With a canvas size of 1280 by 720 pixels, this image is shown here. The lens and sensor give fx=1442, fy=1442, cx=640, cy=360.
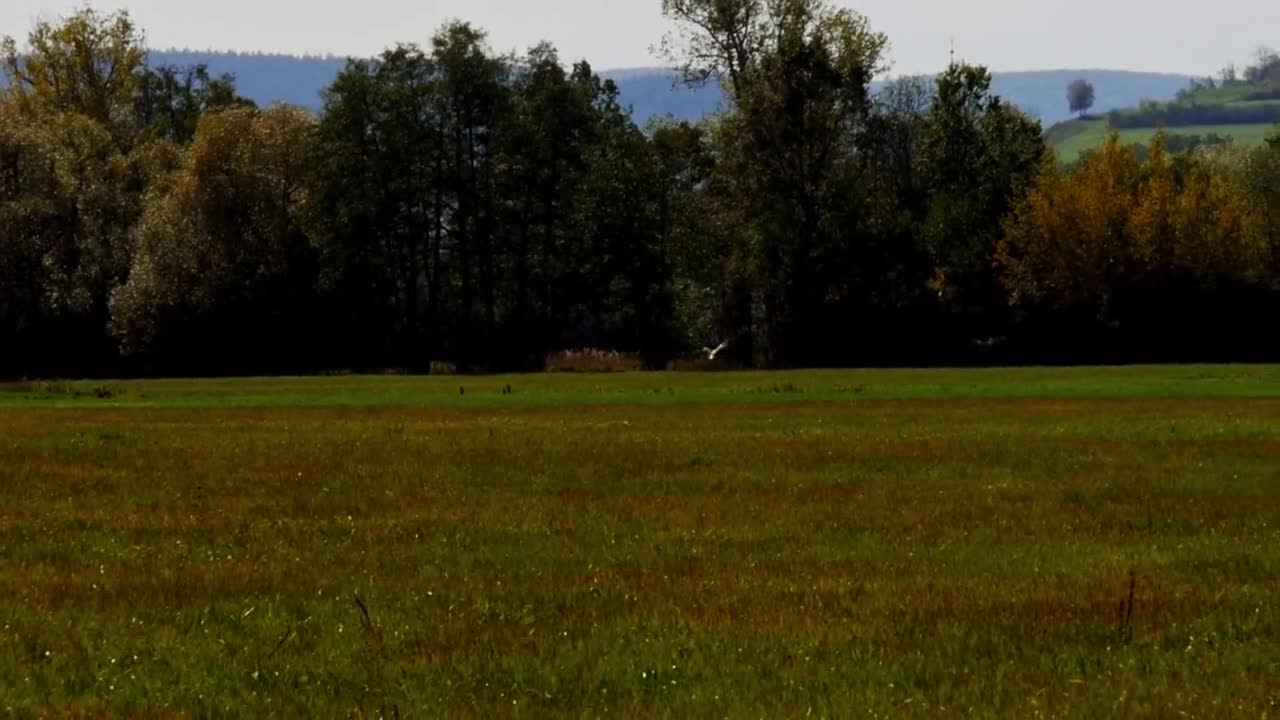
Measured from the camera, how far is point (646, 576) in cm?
1437

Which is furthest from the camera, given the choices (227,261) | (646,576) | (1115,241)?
(227,261)

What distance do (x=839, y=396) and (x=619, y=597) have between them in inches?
1608

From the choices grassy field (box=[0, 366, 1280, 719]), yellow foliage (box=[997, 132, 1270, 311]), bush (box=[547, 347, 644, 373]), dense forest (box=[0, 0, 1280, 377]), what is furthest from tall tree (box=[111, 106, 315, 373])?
grassy field (box=[0, 366, 1280, 719])

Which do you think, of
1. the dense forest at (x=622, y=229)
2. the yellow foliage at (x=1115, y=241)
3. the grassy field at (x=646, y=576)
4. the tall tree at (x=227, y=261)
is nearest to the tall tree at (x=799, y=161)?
the dense forest at (x=622, y=229)

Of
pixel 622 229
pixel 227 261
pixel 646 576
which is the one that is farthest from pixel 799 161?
pixel 646 576

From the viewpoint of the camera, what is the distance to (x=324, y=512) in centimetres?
1998

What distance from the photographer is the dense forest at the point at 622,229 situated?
92625mm

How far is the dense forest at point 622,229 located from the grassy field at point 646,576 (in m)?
62.9

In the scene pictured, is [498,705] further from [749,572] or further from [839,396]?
[839,396]

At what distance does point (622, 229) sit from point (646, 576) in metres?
86.5

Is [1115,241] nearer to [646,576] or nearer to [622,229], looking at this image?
[622,229]

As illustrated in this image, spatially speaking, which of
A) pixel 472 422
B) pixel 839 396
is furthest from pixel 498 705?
pixel 839 396

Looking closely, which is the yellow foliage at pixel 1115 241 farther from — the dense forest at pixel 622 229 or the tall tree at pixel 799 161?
the tall tree at pixel 799 161

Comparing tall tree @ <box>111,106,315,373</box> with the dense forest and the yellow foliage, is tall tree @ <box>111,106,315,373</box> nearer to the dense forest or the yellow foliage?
the dense forest
